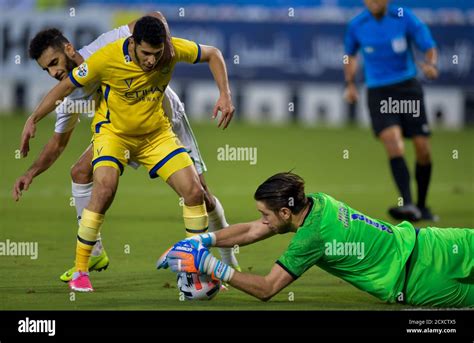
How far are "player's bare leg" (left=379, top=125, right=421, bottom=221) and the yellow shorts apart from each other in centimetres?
435

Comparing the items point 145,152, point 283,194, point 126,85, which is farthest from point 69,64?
point 283,194

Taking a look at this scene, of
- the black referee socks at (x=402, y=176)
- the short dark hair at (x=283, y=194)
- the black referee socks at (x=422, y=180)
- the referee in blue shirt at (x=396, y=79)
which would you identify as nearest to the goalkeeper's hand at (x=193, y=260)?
the short dark hair at (x=283, y=194)

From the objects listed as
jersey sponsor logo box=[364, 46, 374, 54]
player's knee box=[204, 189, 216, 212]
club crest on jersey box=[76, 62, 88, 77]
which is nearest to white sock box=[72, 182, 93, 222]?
player's knee box=[204, 189, 216, 212]

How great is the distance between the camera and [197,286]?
7.39 m

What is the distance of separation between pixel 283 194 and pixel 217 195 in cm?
725

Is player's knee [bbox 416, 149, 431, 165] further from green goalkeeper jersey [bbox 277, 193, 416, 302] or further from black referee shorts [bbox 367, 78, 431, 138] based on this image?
green goalkeeper jersey [bbox 277, 193, 416, 302]

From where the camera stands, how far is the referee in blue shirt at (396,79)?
41.4ft

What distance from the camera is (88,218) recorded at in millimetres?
7848

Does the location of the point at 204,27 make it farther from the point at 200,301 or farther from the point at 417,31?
the point at 200,301

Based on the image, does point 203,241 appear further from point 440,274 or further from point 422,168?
point 422,168

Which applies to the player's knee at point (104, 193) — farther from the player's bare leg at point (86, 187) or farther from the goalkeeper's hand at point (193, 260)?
the goalkeeper's hand at point (193, 260)

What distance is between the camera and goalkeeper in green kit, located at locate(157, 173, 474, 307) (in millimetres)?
6918

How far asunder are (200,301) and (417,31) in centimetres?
645

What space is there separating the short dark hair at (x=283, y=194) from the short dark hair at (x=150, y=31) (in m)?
1.39
